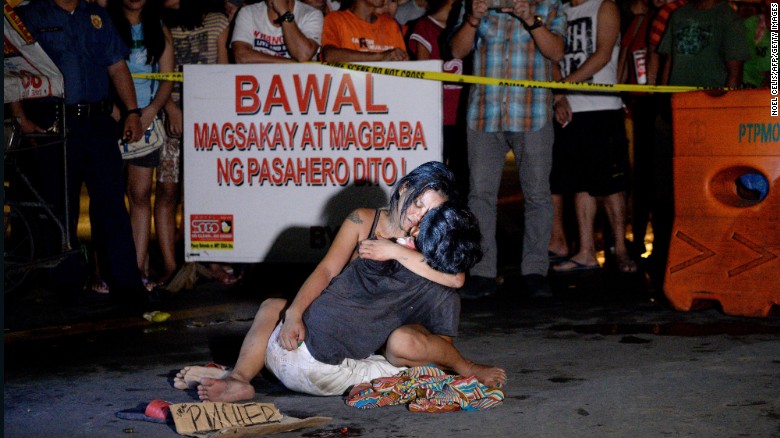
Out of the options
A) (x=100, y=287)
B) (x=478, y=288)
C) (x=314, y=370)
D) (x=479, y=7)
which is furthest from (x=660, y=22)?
(x=314, y=370)

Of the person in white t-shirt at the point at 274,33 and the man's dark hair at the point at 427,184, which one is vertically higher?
the person in white t-shirt at the point at 274,33

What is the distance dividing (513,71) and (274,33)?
1845mm

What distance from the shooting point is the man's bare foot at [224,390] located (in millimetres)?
4566

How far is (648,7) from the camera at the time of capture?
9383 millimetres

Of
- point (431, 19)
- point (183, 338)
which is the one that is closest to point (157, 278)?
point (183, 338)

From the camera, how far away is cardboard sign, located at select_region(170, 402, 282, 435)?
4172mm

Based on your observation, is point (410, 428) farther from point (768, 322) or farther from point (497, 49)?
point (497, 49)

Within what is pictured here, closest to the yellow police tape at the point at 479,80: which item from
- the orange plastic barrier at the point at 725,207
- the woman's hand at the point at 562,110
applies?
the woman's hand at the point at 562,110

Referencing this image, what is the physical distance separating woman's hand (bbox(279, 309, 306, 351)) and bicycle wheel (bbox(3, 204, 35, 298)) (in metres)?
3.13

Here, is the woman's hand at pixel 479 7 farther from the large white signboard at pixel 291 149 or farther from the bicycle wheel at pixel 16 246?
the bicycle wheel at pixel 16 246

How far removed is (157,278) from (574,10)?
3.73m

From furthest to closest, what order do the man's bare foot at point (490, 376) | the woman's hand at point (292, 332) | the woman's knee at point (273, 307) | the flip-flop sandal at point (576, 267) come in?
the flip-flop sandal at point (576, 267) → the woman's knee at point (273, 307) → the man's bare foot at point (490, 376) → the woman's hand at point (292, 332)

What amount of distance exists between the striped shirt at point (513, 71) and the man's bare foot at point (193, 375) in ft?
10.5

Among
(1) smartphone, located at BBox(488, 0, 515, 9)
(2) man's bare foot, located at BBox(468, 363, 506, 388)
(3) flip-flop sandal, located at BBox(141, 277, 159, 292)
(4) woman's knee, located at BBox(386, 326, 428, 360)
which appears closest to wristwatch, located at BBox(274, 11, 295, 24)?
(1) smartphone, located at BBox(488, 0, 515, 9)
